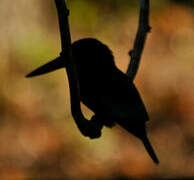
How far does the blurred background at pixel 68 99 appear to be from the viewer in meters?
6.75

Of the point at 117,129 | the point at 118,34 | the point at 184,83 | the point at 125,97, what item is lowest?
the point at 117,129

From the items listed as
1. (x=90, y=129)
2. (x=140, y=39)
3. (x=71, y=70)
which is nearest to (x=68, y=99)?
(x=140, y=39)

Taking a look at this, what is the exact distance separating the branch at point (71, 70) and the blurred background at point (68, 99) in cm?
401

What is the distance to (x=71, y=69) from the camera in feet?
7.75

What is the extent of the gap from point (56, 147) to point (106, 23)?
1.63 m

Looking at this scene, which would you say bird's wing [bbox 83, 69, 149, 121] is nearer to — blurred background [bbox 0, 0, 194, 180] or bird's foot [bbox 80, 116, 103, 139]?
bird's foot [bbox 80, 116, 103, 139]

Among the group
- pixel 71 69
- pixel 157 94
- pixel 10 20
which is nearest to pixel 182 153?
pixel 157 94

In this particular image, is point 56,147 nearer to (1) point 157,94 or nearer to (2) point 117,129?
(2) point 117,129

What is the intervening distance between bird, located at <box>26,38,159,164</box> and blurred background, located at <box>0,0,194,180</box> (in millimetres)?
3512

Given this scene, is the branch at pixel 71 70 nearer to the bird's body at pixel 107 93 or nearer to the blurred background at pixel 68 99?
the bird's body at pixel 107 93

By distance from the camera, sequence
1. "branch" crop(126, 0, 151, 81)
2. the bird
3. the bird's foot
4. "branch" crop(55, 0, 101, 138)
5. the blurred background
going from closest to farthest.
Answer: "branch" crop(55, 0, 101, 138)
the bird's foot
the bird
"branch" crop(126, 0, 151, 81)
the blurred background

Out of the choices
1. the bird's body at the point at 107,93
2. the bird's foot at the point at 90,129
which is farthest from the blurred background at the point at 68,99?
the bird's foot at the point at 90,129

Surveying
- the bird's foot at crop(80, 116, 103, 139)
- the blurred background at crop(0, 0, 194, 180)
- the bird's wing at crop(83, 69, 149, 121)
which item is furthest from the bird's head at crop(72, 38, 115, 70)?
the blurred background at crop(0, 0, 194, 180)

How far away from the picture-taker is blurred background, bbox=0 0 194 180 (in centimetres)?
675
